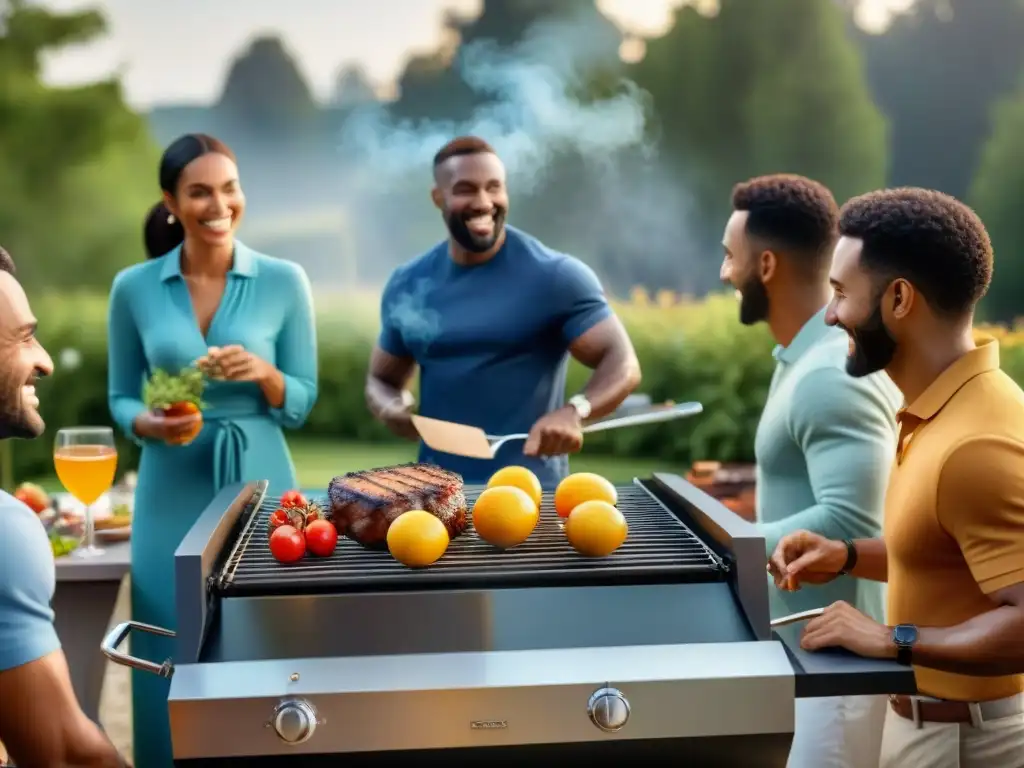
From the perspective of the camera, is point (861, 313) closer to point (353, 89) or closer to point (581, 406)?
point (581, 406)

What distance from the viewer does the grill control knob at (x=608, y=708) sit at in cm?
187

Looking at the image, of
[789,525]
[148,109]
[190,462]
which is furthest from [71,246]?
[789,525]

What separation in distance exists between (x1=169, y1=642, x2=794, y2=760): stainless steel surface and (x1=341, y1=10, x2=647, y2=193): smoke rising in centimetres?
685

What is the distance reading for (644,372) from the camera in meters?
7.68

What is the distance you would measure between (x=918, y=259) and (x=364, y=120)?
24.6 ft

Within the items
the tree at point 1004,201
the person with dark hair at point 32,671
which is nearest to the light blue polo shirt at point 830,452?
the person with dark hair at point 32,671

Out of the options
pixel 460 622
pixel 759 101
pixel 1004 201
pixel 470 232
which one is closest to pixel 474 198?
pixel 470 232

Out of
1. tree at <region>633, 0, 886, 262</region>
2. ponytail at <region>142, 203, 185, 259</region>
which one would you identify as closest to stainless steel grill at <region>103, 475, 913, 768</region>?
ponytail at <region>142, 203, 185, 259</region>

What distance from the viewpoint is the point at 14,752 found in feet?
5.77

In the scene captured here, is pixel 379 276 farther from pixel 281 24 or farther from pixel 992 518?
pixel 992 518

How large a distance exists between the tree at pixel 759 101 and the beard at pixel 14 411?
24.1 feet

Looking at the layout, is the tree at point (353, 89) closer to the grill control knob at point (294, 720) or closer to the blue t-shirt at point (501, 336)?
the blue t-shirt at point (501, 336)

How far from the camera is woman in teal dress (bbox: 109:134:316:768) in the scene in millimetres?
3447

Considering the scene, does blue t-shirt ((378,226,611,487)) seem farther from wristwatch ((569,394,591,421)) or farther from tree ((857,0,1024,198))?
tree ((857,0,1024,198))
